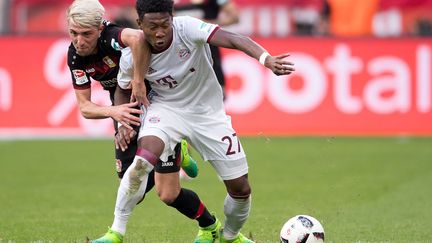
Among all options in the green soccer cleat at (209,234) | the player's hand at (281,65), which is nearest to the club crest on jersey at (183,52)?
the player's hand at (281,65)

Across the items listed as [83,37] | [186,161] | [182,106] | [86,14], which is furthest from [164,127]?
[186,161]

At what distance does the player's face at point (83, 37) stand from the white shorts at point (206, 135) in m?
0.66

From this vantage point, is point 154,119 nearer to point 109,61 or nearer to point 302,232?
point 109,61

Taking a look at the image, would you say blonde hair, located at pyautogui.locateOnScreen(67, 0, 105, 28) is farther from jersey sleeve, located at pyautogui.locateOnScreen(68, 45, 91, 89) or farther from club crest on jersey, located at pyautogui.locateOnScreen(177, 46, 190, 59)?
club crest on jersey, located at pyautogui.locateOnScreen(177, 46, 190, 59)

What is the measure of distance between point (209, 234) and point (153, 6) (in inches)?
82.2

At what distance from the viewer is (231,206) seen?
26.5 feet

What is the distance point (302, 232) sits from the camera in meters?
7.72

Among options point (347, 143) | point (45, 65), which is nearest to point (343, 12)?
point (347, 143)

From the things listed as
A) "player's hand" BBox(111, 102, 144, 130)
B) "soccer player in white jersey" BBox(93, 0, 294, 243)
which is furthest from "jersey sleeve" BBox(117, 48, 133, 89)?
"player's hand" BBox(111, 102, 144, 130)

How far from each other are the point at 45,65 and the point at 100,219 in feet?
25.8

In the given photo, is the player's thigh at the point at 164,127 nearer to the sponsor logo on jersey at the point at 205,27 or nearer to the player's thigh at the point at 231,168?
the player's thigh at the point at 231,168

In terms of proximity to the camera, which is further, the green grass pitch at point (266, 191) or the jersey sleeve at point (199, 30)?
the green grass pitch at point (266, 191)

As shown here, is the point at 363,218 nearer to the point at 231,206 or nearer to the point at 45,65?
Answer: the point at 231,206

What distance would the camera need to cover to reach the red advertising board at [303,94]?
1700 centimetres
